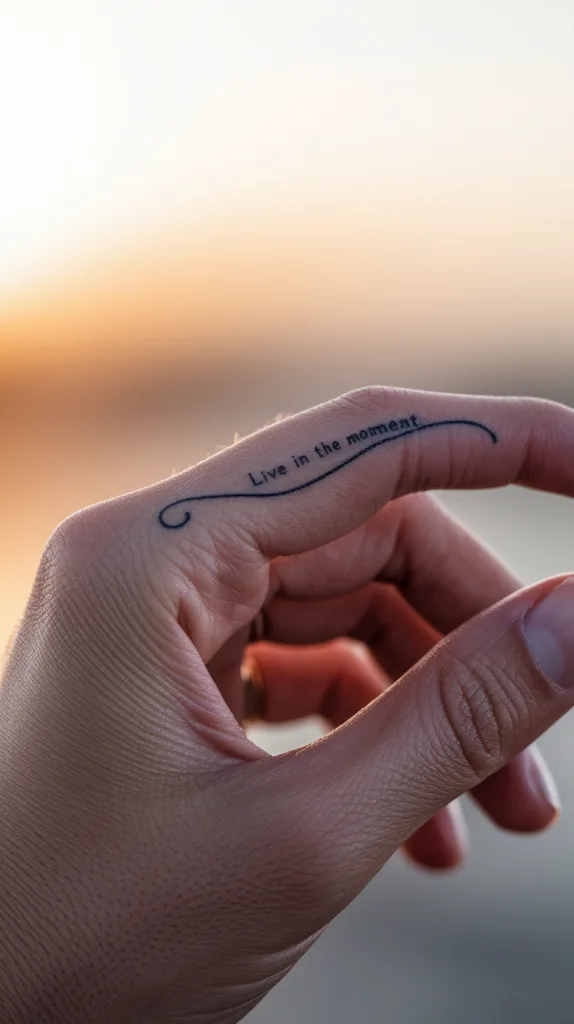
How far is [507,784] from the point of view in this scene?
1.49 m

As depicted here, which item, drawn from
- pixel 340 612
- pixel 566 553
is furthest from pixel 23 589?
pixel 566 553

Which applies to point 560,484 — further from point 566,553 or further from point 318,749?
point 566,553

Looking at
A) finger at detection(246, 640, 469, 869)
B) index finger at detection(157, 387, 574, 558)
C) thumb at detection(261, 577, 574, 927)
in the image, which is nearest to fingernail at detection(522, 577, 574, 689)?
Answer: thumb at detection(261, 577, 574, 927)

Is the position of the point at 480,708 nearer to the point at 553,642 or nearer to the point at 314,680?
the point at 553,642

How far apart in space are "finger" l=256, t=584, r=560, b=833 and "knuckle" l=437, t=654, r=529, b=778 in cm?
47

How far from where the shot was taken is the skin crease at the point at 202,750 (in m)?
0.91

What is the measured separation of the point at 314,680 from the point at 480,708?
2.54 ft

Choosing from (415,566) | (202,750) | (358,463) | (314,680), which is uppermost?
(358,463)

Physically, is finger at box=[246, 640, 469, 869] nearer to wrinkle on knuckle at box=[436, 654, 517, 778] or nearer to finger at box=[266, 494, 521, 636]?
finger at box=[266, 494, 521, 636]

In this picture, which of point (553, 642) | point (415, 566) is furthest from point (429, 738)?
point (415, 566)

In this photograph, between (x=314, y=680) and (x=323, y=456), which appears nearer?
(x=323, y=456)

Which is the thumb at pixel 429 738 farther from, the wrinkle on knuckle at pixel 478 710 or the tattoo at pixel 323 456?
the tattoo at pixel 323 456

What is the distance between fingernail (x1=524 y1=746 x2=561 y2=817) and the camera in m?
1.50

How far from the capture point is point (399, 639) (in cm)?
170
